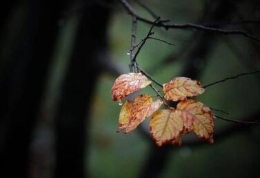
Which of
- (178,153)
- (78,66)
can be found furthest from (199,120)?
(178,153)

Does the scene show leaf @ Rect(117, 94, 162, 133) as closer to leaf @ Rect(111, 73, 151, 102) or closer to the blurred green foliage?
leaf @ Rect(111, 73, 151, 102)

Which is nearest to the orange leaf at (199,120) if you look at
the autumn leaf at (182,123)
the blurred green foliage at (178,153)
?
the autumn leaf at (182,123)

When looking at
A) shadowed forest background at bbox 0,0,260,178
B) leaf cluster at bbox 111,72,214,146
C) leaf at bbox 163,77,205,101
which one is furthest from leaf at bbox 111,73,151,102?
shadowed forest background at bbox 0,0,260,178

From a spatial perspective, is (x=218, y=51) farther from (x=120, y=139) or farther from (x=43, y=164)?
(x=43, y=164)

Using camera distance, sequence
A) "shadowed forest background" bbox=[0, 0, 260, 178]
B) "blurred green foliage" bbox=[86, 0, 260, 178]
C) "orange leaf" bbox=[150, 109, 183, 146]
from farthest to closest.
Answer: "blurred green foliage" bbox=[86, 0, 260, 178] → "shadowed forest background" bbox=[0, 0, 260, 178] → "orange leaf" bbox=[150, 109, 183, 146]

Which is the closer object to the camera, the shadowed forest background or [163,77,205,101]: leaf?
[163,77,205,101]: leaf

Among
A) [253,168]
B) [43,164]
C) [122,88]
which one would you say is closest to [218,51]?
[253,168]

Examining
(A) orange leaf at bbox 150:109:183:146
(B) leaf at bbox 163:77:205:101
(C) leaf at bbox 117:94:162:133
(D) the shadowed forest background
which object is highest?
(D) the shadowed forest background
